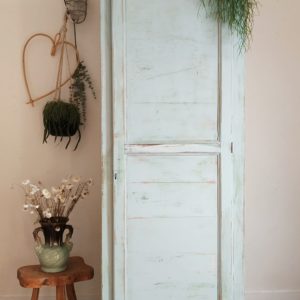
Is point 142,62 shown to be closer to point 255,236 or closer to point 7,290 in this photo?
point 255,236

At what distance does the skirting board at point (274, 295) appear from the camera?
270 cm

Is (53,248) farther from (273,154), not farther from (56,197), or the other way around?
(273,154)

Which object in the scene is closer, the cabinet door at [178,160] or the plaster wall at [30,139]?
the cabinet door at [178,160]

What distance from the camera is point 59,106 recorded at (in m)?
2.47

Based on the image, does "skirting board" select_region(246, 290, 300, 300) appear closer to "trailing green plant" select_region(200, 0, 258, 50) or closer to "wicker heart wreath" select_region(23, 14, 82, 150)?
"wicker heart wreath" select_region(23, 14, 82, 150)

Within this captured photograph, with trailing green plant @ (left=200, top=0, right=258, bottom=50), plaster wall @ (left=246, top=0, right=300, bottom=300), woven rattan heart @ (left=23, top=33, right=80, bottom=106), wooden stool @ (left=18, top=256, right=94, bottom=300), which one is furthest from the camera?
plaster wall @ (left=246, top=0, right=300, bottom=300)

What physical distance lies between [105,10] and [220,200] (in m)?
1.01

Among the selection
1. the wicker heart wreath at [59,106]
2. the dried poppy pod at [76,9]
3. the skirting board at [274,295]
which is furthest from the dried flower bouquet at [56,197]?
the skirting board at [274,295]

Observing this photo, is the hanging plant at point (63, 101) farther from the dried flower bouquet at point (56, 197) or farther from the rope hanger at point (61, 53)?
the dried flower bouquet at point (56, 197)

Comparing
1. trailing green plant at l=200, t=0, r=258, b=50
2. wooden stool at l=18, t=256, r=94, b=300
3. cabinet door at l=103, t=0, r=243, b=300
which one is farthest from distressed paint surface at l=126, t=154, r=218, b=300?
trailing green plant at l=200, t=0, r=258, b=50

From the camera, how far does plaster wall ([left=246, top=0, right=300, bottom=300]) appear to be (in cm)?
267

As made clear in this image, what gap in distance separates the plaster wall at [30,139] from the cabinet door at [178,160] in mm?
629

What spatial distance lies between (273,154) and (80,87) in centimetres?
122

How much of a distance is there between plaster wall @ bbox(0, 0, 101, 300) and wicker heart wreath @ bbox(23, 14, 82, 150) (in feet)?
0.10
